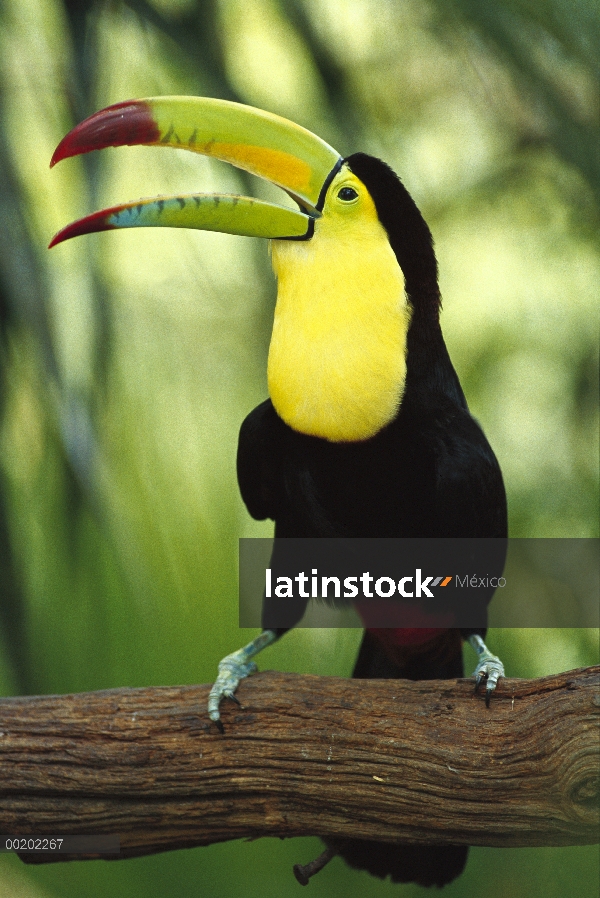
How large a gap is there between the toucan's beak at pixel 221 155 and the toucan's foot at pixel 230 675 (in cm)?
70

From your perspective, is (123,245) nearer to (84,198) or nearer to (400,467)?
(84,198)

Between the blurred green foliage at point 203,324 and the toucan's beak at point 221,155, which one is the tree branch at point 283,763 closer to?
the blurred green foliage at point 203,324

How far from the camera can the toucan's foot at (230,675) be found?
130cm

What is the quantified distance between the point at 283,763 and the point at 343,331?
67 cm

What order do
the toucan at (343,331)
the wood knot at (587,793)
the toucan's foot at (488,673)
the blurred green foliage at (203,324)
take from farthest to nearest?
1. the blurred green foliage at (203,324)
2. the toucan at (343,331)
3. the toucan's foot at (488,673)
4. the wood knot at (587,793)

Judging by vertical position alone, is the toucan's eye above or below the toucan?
above

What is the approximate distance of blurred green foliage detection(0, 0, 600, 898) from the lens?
156 centimetres

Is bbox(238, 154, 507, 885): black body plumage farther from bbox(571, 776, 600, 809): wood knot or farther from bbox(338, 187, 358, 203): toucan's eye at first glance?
bbox(571, 776, 600, 809): wood knot

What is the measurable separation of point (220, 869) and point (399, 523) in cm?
98

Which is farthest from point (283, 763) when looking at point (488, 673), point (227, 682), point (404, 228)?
point (404, 228)

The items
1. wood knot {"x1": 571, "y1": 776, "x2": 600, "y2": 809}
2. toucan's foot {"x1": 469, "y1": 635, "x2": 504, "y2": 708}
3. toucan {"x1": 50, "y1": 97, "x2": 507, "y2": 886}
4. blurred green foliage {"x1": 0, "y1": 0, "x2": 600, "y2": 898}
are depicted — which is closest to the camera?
wood knot {"x1": 571, "y1": 776, "x2": 600, "y2": 809}

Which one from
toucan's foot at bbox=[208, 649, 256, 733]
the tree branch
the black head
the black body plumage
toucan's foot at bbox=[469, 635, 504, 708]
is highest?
the black head

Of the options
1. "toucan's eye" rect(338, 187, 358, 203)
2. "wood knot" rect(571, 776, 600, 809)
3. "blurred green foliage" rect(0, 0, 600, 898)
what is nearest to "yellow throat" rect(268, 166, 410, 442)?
"toucan's eye" rect(338, 187, 358, 203)

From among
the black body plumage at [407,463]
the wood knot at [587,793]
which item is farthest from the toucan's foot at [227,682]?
the wood knot at [587,793]
